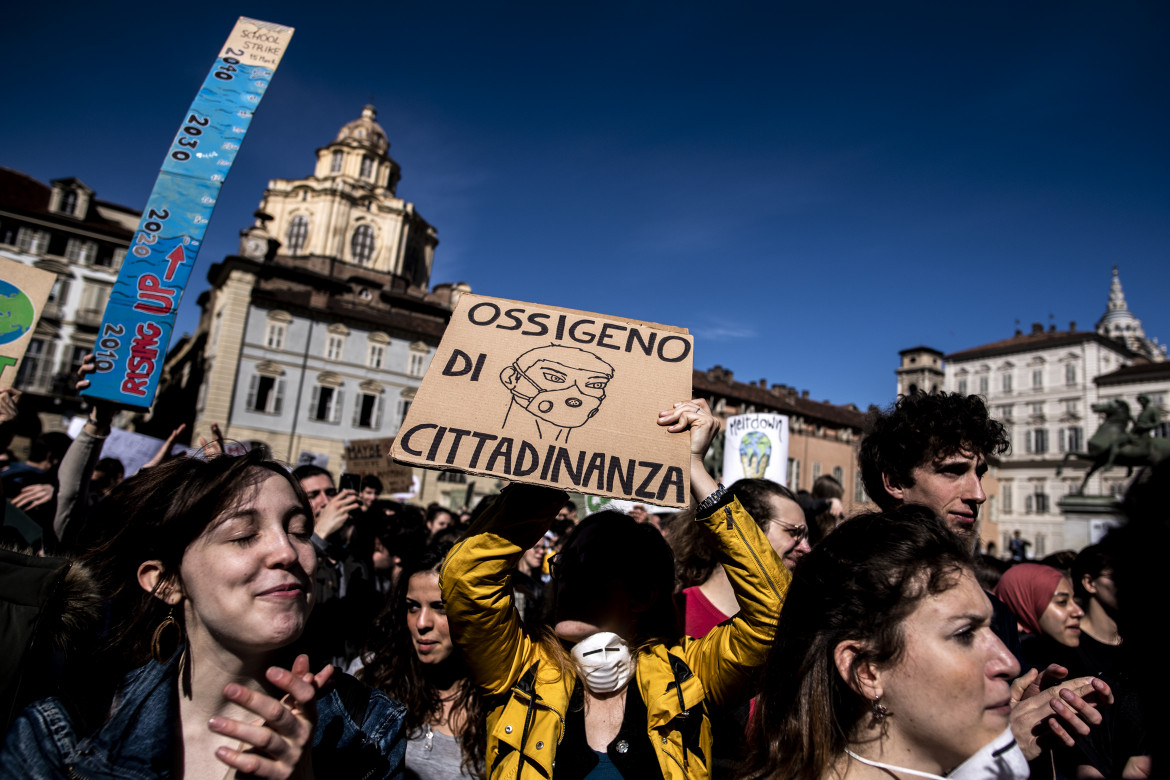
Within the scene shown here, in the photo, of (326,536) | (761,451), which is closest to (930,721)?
(326,536)

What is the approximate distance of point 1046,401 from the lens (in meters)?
64.1

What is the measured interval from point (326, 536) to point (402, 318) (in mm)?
37631

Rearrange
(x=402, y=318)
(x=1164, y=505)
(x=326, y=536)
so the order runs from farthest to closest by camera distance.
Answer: (x=402, y=318) → (x=326, y=536) → (x=1164, y=505)

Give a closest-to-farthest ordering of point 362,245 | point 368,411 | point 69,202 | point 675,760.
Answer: point 675,760 → point 368,411 → point 69,202 → point 362,245

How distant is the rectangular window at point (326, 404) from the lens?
35344mm

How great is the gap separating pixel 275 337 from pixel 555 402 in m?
36.7

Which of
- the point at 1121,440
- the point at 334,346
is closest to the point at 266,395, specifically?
the point at 334,346

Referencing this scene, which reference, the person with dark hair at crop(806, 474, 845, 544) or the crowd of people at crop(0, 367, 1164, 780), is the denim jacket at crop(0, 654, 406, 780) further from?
the person with dark hair at crop(806, 474, 845, 544)

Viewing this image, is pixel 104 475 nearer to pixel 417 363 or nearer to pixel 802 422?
pixel 417 363

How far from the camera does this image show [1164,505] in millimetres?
1086

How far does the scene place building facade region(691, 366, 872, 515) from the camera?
48.9 metres

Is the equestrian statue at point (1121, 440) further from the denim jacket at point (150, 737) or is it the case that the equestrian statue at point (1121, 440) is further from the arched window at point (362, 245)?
the arched window at point (362, 245)

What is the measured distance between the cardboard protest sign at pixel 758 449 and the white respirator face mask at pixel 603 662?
637 cm

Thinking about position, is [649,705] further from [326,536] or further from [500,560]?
[326,536]
